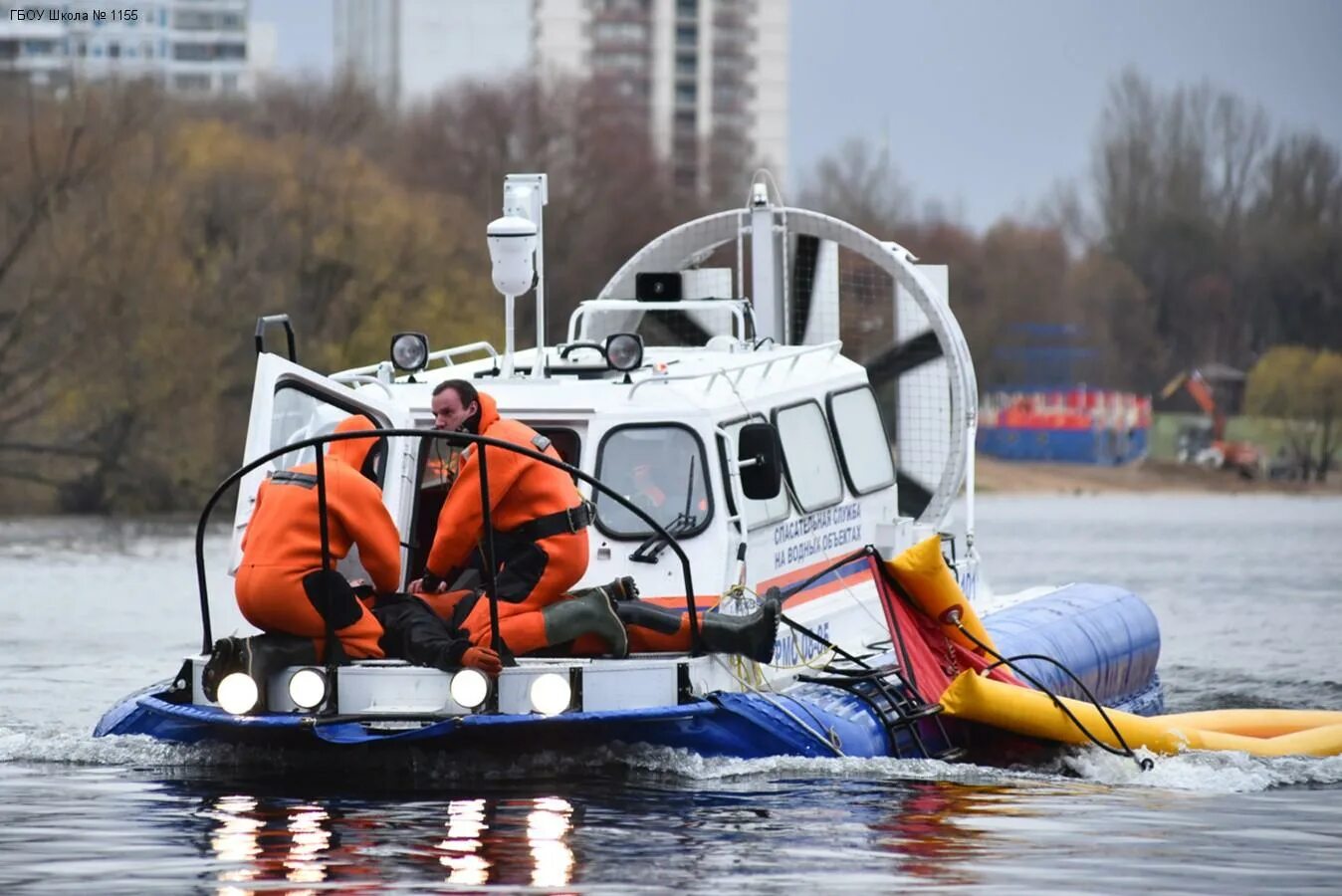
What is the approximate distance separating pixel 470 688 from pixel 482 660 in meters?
0.14

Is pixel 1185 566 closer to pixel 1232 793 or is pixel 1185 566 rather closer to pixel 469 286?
pixel 469 286

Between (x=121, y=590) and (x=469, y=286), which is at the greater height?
(x=469, y=286)

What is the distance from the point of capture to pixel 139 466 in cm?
4328

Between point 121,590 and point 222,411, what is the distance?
46.9 feet

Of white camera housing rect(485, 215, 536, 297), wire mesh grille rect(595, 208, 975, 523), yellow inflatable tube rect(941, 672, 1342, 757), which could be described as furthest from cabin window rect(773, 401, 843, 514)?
wire mesh grille rect(595, 208, 975, 523)

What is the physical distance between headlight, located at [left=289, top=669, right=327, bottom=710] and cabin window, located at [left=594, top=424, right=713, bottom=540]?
A: 1.95 m

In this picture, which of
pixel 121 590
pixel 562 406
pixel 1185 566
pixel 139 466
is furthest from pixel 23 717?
pixel 139 466

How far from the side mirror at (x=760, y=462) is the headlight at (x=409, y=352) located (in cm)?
184

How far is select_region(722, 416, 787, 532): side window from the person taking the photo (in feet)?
46.6

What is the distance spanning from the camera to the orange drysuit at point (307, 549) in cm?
1262

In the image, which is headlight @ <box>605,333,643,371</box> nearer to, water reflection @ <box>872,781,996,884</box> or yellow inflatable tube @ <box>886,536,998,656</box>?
yellow inflatable tube @ <box>886,536,998,656</box>

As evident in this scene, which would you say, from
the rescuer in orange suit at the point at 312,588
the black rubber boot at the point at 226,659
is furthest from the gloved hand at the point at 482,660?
the black rubber boot at the point at 226,659

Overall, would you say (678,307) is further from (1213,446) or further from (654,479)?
(1213,446)

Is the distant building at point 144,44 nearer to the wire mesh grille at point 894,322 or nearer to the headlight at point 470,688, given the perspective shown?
the wire mesh grille at point 894,322
